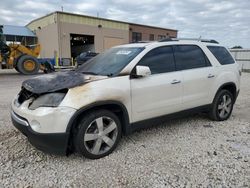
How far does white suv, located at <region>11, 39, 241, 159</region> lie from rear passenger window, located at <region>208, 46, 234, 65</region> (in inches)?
1.2

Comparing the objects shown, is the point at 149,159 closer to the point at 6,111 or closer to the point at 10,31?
the point at 6,111

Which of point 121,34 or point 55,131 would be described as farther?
point 121,34

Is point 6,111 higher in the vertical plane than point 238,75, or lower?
lower

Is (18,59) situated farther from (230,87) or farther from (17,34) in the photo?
(17,34)

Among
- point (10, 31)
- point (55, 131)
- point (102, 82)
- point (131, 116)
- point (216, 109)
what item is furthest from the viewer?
point (10, 31)

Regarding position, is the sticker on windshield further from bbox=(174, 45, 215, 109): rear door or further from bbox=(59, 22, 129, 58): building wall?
bbox=(59, 22, 129, 58): building wall

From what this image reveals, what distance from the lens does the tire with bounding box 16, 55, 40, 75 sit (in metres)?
15.2

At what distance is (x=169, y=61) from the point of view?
167 inches

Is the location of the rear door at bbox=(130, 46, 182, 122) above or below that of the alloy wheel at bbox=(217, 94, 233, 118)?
above

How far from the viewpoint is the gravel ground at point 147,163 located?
9.45ft

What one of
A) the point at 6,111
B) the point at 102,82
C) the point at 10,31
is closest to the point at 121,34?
the point at 10,31

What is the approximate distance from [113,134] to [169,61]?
170 cm

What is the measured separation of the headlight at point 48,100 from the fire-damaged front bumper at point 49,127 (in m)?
0.06

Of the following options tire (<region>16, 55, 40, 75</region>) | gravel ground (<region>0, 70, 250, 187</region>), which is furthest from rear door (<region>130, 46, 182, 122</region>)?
tire (<region>16, 55, 40, 75</region>)
